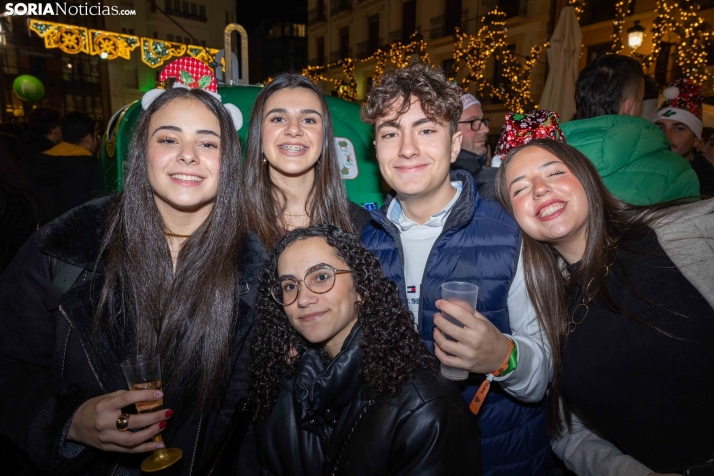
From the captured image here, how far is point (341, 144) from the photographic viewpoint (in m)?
3.83

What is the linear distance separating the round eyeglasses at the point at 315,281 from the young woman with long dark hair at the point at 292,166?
2.68ft

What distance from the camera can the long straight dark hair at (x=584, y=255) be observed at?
1825 mm

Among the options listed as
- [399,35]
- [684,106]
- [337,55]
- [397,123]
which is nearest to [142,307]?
[397,123]

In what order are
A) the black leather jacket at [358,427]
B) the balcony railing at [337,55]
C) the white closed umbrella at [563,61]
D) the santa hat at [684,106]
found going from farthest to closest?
the balcony railing at [337,55]
the white closed umbrella at [563,61]
the santa hat at [684,106]
the black leather jacket at [358,427]

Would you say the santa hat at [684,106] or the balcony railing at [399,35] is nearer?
the santa hat at [684,106]

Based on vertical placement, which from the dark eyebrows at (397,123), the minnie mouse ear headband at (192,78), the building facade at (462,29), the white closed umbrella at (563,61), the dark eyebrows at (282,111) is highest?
the building facade at (462,29)

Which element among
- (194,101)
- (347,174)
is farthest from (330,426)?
(347,174)

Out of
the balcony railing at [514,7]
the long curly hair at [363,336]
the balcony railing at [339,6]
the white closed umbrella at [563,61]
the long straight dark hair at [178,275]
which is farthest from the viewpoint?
the balcony railing at [339,6]

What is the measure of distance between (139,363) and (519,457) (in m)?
1.80

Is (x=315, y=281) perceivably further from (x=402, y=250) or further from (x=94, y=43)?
(x=94, y=43)

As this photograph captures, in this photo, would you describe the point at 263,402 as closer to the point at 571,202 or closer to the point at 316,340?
the point at 316,340

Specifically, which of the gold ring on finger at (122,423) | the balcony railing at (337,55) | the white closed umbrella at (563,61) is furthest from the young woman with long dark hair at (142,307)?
the balcony railing at (337,55)

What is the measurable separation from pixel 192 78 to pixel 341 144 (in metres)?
1.49

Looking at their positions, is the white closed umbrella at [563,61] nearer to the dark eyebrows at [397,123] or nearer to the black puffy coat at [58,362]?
the dark eyebrows at [397,123]
